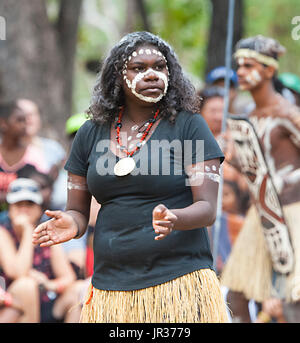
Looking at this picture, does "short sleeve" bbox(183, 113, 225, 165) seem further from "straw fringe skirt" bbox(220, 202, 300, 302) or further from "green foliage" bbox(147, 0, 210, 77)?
"green foliage" bbox(147, 0, 210, 77)

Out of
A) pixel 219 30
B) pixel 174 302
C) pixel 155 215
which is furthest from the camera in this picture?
pixel 219 30

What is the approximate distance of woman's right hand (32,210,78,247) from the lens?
2896mm

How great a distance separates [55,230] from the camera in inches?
116

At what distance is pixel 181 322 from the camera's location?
2.87 meters

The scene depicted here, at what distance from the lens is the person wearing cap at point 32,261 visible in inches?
208

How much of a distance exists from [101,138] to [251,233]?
2.78 metres

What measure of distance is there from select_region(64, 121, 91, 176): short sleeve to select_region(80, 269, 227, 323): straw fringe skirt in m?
0.62

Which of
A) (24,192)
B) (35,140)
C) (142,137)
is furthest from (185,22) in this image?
(142,137)

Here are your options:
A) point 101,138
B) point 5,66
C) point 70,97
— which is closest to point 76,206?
point 101,138

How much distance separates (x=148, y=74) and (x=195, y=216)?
2.42 feet

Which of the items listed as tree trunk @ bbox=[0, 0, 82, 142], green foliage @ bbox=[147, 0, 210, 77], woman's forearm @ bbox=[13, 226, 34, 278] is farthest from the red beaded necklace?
green foliage @ bbox=[147, 0, 210, 77]

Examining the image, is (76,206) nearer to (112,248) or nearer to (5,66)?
(112,248)

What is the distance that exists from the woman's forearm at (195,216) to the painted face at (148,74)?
59cm

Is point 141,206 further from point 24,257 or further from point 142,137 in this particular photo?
point 24,257
